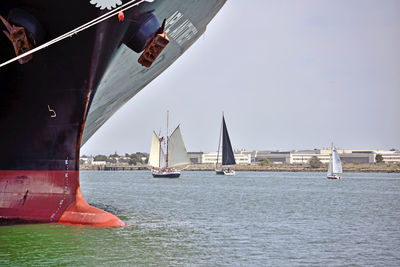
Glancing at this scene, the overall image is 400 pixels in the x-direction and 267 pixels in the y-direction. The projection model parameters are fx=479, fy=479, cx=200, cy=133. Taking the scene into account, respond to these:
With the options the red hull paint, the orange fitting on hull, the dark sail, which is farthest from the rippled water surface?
the dark sail

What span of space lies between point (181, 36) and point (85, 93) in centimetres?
468

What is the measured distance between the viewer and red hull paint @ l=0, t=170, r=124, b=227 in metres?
15.2

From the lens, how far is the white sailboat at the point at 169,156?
94.3m

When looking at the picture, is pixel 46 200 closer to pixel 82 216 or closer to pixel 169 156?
pixel 82 216

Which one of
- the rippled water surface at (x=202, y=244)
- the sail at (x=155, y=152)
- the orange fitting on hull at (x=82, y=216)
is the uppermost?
the sail at (x=155, y=152)

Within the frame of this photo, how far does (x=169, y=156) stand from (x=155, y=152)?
3965 millimetres

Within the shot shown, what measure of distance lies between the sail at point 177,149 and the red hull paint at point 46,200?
78082mm

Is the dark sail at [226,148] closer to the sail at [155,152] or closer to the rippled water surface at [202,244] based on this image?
the sail at [155,152]

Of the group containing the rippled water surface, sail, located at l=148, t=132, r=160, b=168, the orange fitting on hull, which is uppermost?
sail, located at l=148, t=132, r=160, b=168

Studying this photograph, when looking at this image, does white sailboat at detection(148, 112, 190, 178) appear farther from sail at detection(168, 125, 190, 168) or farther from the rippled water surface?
the rippled water surface

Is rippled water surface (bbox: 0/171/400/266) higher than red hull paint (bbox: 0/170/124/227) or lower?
lower

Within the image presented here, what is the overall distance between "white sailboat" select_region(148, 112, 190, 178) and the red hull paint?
77.4 meters

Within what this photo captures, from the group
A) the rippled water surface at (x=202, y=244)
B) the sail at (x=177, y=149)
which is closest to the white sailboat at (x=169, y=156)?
the sail at (x=177, y=149)

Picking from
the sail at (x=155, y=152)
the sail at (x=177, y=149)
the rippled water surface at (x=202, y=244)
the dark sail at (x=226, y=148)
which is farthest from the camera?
the dark sail at (x=226, y=148)
